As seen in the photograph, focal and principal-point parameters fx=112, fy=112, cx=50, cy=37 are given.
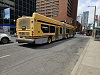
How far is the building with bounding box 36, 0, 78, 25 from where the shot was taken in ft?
293

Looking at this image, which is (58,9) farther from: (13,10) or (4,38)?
(4,38)

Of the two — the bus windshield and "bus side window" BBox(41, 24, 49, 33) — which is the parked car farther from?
"bus side window" BBox(41, 24, 49, 33)

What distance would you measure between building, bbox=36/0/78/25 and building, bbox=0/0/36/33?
42.0 metres

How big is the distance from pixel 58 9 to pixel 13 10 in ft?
200

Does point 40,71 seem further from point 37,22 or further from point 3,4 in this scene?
point 3,4

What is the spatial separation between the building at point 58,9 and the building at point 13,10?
138ft

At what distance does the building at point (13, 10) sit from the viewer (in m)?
36.2

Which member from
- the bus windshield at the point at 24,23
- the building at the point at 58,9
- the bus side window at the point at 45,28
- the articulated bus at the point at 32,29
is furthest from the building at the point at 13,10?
the building at the point at 58,9

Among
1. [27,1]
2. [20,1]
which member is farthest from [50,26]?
[27,1]

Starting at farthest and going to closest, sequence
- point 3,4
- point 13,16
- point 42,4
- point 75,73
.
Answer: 1. point 42,4
2. point 13,16
3. point 3,4
4. point 75,73

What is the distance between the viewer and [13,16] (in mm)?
41000

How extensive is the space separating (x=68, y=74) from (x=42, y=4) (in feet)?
373

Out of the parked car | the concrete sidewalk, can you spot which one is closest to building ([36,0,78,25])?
the parked car

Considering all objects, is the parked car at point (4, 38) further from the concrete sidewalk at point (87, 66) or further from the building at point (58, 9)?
the building at point (58, 9)
